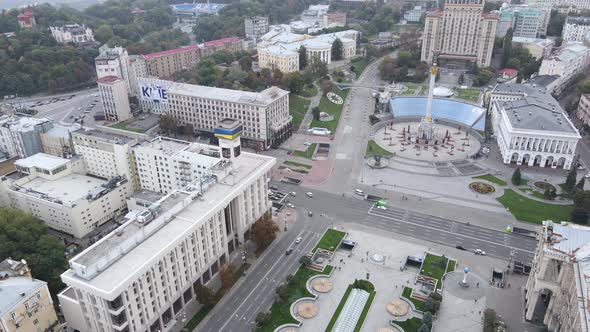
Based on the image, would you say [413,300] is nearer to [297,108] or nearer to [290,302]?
[290,302]

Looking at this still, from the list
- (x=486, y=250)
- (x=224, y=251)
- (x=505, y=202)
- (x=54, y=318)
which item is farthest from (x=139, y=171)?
(x=505, y=202)

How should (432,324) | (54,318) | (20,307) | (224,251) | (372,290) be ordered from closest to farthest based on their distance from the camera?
(20,307) → (54,318) → (432,324) → (372,290) → (224,251)

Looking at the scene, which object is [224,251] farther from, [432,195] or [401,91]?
Result: [401,91]

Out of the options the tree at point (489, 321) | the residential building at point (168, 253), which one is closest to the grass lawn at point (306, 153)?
the residential building at point (168, 253)

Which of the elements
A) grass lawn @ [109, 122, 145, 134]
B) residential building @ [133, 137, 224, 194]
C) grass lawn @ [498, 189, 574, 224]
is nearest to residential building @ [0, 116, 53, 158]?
grass lawn @ [109, 122, 145, 134]

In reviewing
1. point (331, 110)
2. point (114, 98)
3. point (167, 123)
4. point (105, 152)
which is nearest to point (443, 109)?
point (331, 110)

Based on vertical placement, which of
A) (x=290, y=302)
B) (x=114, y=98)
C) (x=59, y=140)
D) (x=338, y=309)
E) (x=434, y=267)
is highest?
(x=114, y=98)

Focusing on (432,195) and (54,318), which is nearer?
(54,318)
